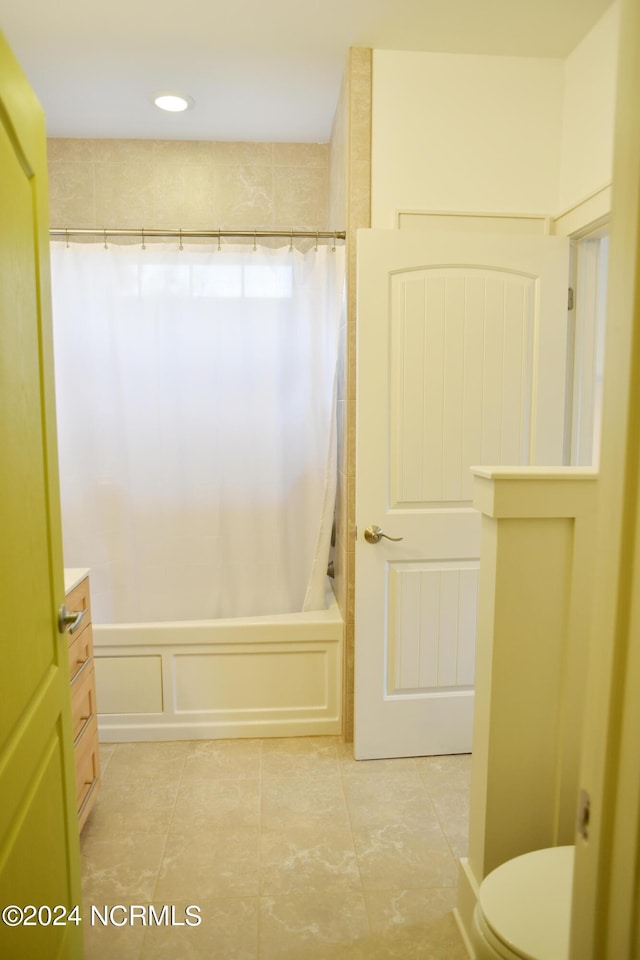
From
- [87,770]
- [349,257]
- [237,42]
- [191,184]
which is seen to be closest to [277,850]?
[87,770]

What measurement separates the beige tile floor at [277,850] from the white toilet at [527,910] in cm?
48

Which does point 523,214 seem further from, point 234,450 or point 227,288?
point 234,450

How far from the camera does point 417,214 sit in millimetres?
2189

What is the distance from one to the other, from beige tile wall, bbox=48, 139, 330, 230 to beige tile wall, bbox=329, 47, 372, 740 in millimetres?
341

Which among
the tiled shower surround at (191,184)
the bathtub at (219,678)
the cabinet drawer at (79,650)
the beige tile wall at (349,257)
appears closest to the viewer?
the cabinet drawer at (79,650)

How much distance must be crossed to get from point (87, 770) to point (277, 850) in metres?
0.65

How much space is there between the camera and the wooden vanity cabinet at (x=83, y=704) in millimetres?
1758

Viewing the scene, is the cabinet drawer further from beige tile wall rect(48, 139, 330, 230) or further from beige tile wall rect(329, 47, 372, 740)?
beige tile wall rect(48, 139, 330, 230)

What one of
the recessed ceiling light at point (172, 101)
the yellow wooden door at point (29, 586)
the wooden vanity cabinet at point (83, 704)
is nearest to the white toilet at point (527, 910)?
the yellow wooden door at point (29, 586)

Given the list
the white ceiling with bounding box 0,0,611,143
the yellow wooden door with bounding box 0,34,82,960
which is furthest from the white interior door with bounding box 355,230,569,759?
the yellow wooden door with bounding box 0,34,82,960

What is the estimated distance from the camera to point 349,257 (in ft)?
7.25

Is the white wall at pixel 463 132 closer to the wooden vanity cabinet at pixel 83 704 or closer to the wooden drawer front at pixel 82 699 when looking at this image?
the wooden vanity cabinet at pixel 83 704

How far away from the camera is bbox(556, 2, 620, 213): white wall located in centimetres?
191

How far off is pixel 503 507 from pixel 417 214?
1.39 m
